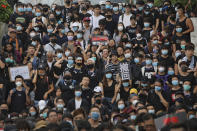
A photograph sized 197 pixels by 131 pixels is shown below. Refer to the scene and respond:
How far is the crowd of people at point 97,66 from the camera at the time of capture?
15.2m

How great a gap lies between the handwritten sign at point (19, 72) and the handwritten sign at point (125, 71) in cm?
284

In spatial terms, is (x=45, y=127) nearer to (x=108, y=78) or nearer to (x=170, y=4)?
(x=108, y=78)

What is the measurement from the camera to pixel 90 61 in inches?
721

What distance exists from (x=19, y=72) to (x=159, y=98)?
4446mm

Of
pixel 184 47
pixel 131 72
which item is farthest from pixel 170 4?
pixel 131 72

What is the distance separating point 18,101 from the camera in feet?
57.0

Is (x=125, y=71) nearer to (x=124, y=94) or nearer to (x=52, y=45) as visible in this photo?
(x=124, y=94)

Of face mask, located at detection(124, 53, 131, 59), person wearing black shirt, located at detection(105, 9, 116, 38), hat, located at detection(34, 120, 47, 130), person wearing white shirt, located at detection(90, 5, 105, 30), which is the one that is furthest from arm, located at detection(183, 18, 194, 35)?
hat, located at detection(34, 120, 47, 130)

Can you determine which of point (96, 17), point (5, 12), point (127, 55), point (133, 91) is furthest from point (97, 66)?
point (5, 12)

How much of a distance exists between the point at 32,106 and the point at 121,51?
3.72m

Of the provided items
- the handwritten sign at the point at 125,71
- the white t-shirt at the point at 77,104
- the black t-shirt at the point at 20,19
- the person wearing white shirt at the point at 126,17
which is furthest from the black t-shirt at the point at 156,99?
the black t-shirt at the point at 20,19

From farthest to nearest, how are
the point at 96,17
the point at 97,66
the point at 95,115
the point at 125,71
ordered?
the point at 96,17 < the point at 97,66 < the point at 125,71 < the point at 95,115

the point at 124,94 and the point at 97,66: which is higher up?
the point at 97,66

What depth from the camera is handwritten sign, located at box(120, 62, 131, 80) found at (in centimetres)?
1773
